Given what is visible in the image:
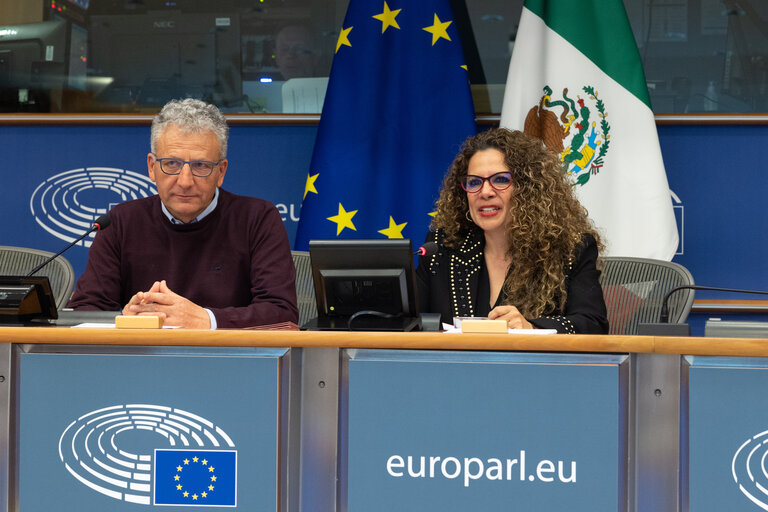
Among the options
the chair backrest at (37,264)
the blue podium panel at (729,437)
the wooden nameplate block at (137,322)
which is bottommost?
the blue podium panel at (729,437)

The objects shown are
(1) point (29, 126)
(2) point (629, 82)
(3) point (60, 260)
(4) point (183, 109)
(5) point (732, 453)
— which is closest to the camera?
(5) point (732, 453)

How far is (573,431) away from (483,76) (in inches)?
101

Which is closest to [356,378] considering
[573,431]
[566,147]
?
[573,431]

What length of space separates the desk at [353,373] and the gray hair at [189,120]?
35.4 inches

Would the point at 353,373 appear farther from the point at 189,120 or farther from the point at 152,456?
the point at 189,120

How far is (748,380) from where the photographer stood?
59.4 inches

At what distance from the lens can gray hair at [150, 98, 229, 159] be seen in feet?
7.90

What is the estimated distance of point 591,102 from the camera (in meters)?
3.46

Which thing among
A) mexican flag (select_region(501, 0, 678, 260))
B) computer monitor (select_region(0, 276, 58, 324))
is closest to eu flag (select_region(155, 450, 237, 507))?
computer monitor (select_region(0, 276, 58, 324))

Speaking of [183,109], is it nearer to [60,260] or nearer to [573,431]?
[60,260]

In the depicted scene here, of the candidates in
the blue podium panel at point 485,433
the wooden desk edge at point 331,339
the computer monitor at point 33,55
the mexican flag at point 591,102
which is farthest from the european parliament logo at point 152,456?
the computer monitor at point 33,55

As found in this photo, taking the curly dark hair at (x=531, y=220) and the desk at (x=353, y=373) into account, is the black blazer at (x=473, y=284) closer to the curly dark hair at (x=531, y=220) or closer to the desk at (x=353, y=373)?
the curly dark hair at (x=531, y=220)

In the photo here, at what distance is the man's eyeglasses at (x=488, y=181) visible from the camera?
252 centimetres

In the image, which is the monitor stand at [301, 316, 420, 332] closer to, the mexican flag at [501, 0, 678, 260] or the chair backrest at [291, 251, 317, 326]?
the chair backrest at [291, 251, 317, 326]
